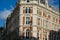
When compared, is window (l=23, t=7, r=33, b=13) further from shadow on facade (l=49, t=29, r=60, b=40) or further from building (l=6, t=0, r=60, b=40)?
shadow on facade (l=49, t=29, r=60, b=40)

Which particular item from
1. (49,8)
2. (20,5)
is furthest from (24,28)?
(49,8)

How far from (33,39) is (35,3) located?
10767mm

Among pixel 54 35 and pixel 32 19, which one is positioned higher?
pixel 32 19

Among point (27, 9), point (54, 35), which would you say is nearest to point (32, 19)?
point (27, 9)

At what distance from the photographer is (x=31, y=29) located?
2785 inches

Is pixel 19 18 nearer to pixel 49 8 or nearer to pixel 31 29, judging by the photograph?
pixel 31 29

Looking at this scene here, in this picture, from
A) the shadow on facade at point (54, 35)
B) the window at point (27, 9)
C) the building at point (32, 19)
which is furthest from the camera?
the shadow on facade at point (54, 35)

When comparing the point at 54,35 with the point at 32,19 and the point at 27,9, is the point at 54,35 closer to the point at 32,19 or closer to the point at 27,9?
the point at 32,19

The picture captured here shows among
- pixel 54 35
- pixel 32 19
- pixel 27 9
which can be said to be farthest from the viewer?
pixel 54 35

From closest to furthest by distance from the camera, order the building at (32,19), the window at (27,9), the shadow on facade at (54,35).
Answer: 1. the building at (32,19)
2. the window at (27,9)
3. the shadow on facade at (54,35)

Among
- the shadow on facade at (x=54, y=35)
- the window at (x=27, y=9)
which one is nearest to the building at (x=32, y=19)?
the window at (x=27, y=9)

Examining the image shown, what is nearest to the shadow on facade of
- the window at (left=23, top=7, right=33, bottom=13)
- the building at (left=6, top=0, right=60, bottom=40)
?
the building at (left=6, top=0, right=60, bottom=40)

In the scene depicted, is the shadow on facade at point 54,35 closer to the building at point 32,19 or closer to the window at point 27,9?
the building at point 32,19

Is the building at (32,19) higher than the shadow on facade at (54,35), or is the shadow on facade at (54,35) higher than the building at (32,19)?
the building at (32,19)
